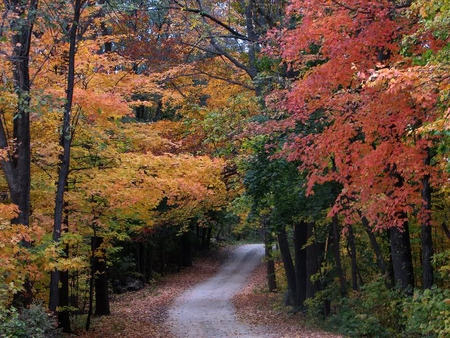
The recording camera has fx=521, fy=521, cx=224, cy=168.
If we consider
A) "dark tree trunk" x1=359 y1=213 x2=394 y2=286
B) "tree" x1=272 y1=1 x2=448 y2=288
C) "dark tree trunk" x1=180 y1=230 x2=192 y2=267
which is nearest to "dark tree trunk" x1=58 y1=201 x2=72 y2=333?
"tree" x1=272 y1=1 x2=448 y2=288

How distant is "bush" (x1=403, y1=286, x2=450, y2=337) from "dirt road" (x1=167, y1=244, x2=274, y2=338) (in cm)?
606

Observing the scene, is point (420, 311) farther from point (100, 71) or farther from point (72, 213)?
point (100, 71)

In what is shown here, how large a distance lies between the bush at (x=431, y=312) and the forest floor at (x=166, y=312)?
4429mm

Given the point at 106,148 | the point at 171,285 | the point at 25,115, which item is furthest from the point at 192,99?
the point at 171,285

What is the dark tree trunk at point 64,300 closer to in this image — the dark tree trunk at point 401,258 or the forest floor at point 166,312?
the forest floor at point 166,312

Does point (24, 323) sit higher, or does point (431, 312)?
point (24, 323)

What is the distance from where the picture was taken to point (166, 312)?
71.8 feet

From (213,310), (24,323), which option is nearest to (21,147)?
(24,323)

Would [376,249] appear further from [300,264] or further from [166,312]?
[166,312]

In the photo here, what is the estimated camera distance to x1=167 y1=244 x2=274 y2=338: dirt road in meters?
16.5

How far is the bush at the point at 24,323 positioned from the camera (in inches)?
318

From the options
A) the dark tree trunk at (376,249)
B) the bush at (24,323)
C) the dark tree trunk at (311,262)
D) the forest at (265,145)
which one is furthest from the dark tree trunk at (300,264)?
the bush at (24,323)

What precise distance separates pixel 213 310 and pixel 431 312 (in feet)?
45.6

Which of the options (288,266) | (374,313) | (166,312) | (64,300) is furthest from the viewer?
(288,266)
